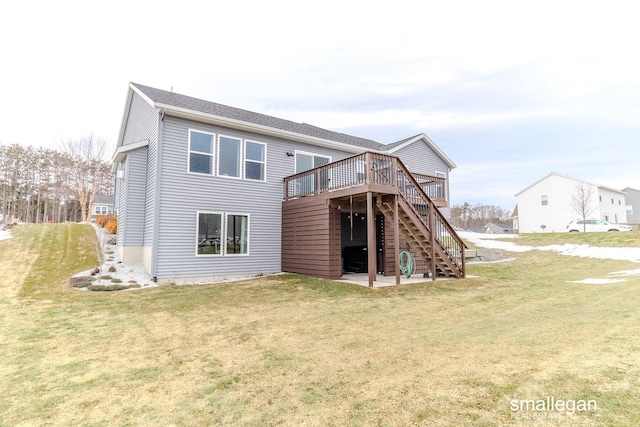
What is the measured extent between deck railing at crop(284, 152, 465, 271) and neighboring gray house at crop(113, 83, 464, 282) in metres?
0.04

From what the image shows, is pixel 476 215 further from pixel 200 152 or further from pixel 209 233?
pixel 200 152

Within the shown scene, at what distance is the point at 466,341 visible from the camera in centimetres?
422

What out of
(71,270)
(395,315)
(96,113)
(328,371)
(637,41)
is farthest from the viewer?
(96,113)

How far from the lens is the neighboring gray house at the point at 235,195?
9.76 metres

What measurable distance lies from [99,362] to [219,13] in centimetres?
1090

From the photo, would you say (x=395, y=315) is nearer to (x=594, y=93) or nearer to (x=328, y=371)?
(x=328, y=371)

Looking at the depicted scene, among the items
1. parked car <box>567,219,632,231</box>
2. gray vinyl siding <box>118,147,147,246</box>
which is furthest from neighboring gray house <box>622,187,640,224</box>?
gray vinyl siding <box>118,147,147,246</box>

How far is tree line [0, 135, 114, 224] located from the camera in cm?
3175

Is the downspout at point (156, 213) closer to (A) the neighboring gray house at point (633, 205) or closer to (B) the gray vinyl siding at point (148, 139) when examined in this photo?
(B) the gray vinyl siding at point (148, 139)

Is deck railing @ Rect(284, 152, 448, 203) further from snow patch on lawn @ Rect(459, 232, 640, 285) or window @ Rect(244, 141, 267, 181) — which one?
snow patch on lawn @ Rect(459, 232, 640, 285)

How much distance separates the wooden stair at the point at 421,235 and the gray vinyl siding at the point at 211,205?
4.17 meters

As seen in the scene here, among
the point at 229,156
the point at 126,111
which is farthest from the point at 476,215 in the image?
the point at 126,111

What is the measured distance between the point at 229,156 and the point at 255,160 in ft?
3.09

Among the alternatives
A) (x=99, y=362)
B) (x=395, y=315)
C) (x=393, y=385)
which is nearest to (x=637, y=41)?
(x=395, y=315)
